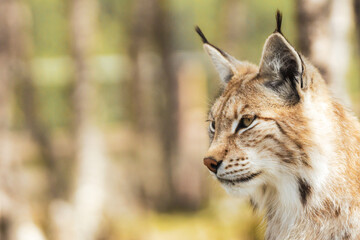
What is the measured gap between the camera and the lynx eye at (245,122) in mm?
4145

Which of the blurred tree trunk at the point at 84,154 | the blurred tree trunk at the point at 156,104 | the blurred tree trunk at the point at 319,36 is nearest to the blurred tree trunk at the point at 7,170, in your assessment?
the blurred tree trunk at the point at 84,154

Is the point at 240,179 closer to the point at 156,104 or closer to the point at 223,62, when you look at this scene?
the point at 223,62

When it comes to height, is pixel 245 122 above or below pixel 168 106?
above

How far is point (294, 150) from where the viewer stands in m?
4.01

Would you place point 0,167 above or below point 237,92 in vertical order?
below

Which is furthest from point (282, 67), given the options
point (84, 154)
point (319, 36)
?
point (84, 154)

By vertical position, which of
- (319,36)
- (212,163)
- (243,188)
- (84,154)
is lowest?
(84,154)

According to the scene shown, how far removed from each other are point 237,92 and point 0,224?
20.4 feet

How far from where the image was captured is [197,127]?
1653 centimetres

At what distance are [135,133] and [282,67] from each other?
11151 mm

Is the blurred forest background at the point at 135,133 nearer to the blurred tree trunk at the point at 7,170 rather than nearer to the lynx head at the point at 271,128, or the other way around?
the blurred tree trunk at the point at 7,170

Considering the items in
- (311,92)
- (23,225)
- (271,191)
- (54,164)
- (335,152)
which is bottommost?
(23,225)

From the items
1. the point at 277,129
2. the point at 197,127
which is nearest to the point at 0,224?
the point at 277,129

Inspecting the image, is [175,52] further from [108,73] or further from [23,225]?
[108,73]
